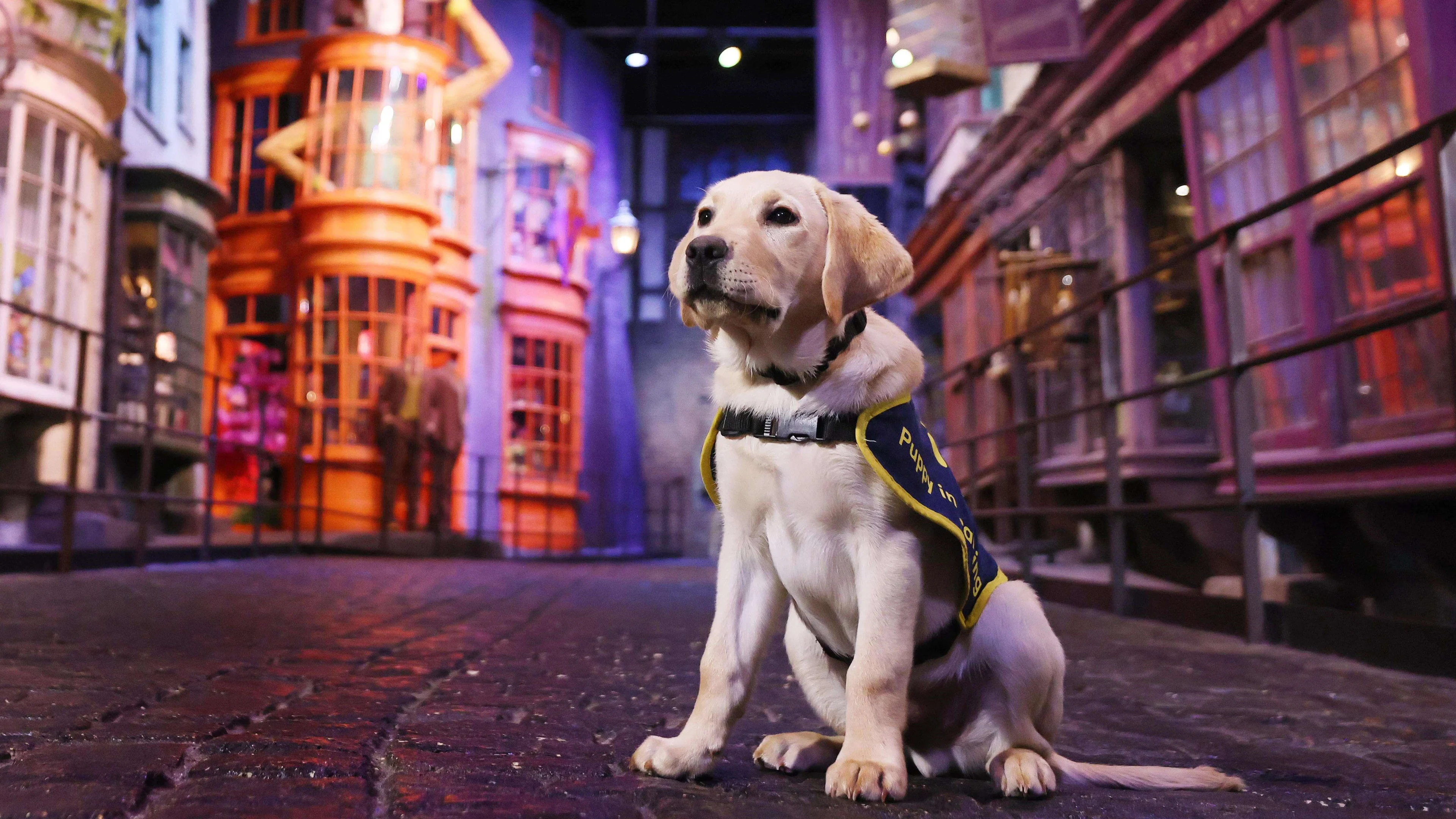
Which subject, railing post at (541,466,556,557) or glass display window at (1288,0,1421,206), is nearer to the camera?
glass display window at (1288,0,1421,206)

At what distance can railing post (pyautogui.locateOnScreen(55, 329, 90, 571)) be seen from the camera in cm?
586

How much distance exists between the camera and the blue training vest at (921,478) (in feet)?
5.22

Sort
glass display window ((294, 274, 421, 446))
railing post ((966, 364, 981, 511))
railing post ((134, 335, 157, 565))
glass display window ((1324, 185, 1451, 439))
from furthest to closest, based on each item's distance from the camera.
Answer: glass display window ((294, 274, 421, 446)) < railing post ((134, 335, 157, 565)) < railing post ((966, 364, 981, 511)) < glass display window ((1324, 185, 1451, 439))

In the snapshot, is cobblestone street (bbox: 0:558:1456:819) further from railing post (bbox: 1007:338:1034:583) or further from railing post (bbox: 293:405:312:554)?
railing post (bbox: 293:405:312:554)

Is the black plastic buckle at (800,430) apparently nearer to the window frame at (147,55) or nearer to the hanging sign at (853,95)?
the hanging sign at (853,95)

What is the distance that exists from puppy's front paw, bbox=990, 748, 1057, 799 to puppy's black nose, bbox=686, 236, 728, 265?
90 centimetres

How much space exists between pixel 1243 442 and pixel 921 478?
8.64 ft

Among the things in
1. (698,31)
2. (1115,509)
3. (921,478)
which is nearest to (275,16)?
(698,31)

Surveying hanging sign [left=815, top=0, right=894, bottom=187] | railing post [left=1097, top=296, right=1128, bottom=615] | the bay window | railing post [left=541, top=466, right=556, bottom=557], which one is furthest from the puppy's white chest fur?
railing post [left=541, top=466, right=556, bottom=557]

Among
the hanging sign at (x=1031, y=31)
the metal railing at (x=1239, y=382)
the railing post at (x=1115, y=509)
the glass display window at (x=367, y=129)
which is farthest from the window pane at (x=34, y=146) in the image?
the railing post at (x=1115, y=509)

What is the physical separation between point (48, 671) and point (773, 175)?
7.22 ft

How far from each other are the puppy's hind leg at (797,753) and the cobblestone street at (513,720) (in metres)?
0.02

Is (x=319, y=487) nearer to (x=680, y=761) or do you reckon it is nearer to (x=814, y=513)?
(x=680, y=761)

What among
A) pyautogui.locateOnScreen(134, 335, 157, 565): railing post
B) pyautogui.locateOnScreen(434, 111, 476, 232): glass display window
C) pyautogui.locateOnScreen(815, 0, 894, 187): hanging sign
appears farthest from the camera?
pyautogui.locateOnScreen(434, 111, 476, 232): glass display window
